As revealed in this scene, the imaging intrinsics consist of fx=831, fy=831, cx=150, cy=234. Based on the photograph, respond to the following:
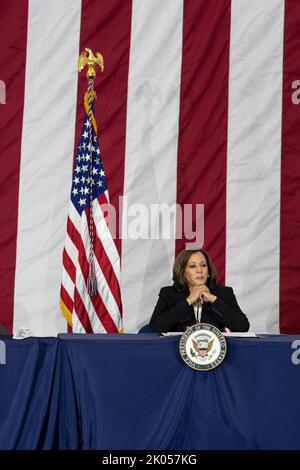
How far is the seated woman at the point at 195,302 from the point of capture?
471 cm

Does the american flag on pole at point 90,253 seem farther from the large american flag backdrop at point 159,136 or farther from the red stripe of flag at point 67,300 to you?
the large american flag backdrop at point 159,136

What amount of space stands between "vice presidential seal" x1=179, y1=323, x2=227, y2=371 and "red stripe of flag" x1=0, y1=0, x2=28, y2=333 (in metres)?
2.57

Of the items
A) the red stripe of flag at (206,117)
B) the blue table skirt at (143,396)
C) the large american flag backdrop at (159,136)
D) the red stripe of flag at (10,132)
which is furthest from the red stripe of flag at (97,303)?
the blue table skirt at (143,396)

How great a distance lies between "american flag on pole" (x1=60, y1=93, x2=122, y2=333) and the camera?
5.47 meters

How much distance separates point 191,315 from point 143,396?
0.90 m

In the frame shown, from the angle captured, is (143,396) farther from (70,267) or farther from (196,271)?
(70,267)

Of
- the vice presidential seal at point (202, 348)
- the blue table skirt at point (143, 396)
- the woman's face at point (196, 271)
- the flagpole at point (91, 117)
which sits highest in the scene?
the flagpole at point (91, 117)

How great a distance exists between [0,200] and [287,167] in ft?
7.24

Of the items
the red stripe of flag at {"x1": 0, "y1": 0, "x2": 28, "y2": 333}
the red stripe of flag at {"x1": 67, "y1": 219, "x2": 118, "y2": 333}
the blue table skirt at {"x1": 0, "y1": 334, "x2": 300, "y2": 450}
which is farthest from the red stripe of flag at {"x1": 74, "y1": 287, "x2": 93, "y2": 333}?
the blue table skirt at {"x1": 0, "y1": 334, "x2": 300, "y2": 450}

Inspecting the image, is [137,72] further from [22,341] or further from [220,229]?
[22,341]

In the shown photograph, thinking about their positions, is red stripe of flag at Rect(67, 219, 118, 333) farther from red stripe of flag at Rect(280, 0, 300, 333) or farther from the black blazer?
red stripe of flag at Rect(280, 0, 300, 333)

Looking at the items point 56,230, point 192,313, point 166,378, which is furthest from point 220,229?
point 166,378

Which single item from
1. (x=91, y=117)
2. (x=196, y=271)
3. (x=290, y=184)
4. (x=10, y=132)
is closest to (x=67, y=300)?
(x=196, y=271)

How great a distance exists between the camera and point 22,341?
398 centimetres
